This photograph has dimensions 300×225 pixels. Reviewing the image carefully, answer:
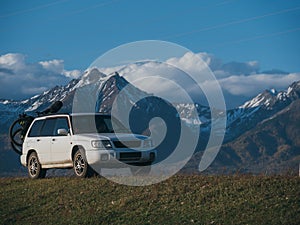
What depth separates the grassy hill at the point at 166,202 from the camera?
12391 millimetres

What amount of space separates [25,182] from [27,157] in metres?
1.43

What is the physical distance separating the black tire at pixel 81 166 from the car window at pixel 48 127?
6.16 feet

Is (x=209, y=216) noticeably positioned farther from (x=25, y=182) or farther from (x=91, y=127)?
(x=25, y=182)

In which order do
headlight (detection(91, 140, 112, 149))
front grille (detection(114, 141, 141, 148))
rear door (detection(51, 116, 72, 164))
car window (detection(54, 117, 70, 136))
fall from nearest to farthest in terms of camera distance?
headlight (detection(91, 140, 112, 149)), front grille (detection(114, 141, 141, 148)), rear door (detection(51, 116, 72, 164)), car window (detection(54, 117, 70, 136))

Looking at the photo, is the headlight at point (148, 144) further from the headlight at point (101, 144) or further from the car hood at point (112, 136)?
the headlight at point (101, 144)

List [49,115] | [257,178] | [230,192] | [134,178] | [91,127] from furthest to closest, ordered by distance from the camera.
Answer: [49,115]
[91,127]
[134,178]
[257,178]
[230,192]

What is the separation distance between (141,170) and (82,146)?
80.0 inches

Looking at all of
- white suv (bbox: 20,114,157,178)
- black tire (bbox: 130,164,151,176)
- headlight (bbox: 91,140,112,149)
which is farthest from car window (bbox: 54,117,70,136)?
black tire (bbox: 130,164,151,176)

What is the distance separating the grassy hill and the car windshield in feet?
6.38

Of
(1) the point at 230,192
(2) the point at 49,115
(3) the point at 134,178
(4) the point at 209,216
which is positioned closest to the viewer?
(4) the point at 209,216

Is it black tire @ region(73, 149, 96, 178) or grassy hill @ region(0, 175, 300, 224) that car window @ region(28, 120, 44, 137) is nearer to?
black tire @ region(73, 149, 96, 178)

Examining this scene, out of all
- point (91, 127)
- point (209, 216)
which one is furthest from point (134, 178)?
point (209, 216)

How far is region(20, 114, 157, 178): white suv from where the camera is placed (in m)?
17.2

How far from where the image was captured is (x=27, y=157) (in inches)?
802
